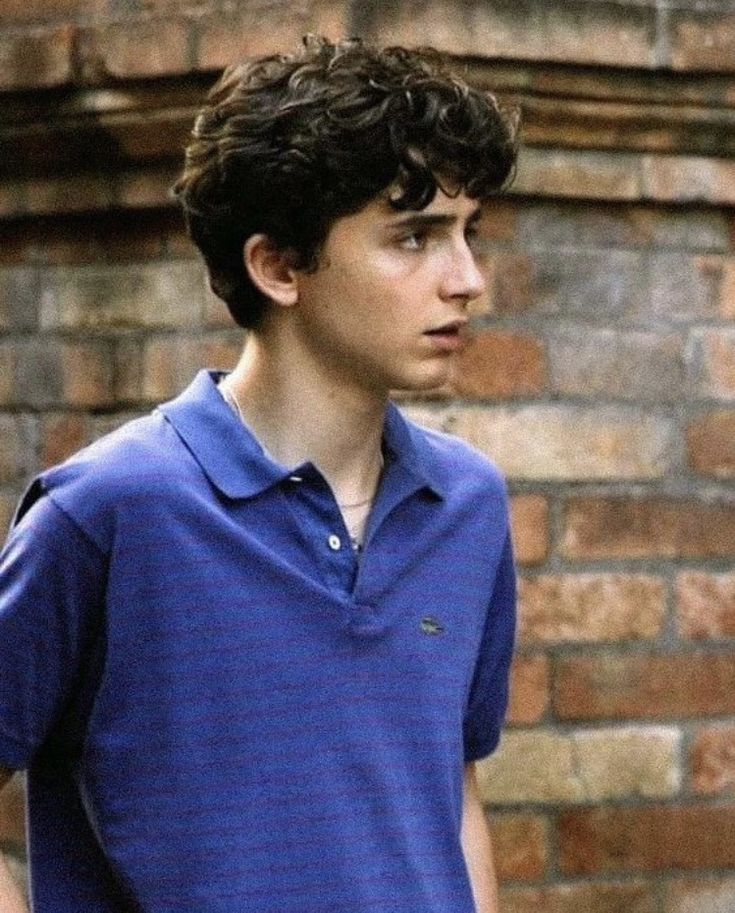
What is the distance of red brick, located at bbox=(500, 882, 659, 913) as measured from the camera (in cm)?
411

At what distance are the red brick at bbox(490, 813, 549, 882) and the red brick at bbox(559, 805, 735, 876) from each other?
3 centimetres

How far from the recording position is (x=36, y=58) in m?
4.29

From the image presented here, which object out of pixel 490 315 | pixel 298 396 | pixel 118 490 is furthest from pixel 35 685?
pixel 490 315

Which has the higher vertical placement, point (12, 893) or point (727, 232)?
point (727, 232)

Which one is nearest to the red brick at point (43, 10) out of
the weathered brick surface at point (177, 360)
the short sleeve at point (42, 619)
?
the weathered brick surface at point (177, 360)

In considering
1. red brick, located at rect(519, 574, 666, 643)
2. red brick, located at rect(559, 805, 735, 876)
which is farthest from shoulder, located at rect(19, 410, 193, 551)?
red brick, located at rect(559, 805, 735, 876)

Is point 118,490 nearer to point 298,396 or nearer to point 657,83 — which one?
point 298,396

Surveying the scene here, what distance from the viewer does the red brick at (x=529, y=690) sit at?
13.5 ft

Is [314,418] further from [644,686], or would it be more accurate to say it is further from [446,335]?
[644,686]

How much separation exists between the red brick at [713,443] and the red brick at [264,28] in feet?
2.80

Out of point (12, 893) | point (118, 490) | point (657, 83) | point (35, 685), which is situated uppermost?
point (657, 83)

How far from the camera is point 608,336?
4.20 metres

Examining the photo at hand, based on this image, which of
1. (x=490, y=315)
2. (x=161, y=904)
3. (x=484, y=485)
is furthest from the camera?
(x=490, y=315)

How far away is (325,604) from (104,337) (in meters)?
1.79
